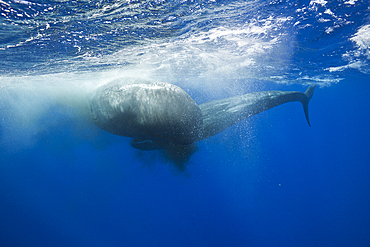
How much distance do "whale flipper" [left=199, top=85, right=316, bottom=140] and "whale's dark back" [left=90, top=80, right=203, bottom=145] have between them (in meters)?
0.54

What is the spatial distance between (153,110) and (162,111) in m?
0.21

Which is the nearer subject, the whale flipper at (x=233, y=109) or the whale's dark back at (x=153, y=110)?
the whale's dark back at (x=153, y=110)

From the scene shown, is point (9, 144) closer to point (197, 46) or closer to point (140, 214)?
point (140, 214)

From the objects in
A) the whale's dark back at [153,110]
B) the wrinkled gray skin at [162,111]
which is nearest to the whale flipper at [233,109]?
the wrinkled gray skin at [162,111]

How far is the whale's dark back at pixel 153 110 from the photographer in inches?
142

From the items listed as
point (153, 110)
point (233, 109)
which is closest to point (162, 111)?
point (153, 110)

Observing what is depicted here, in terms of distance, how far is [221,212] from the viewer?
26.6 meters

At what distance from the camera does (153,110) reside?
11.9 feet

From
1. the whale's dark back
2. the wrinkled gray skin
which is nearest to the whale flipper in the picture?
the wrinkled gray skin

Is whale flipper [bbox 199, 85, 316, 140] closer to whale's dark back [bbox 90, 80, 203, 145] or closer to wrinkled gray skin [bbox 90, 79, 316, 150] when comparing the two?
wrinkled gray skin [bbox 90, 79, 316, 150]

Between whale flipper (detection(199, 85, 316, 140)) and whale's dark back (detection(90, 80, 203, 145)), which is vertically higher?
whale's dark back (detection(90, 80, 203, 145))

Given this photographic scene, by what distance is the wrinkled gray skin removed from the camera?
3.63 meters

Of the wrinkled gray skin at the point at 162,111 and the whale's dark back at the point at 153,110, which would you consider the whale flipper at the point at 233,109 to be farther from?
the whale's dark back at the point at 153,110

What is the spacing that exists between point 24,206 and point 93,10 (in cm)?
2552
